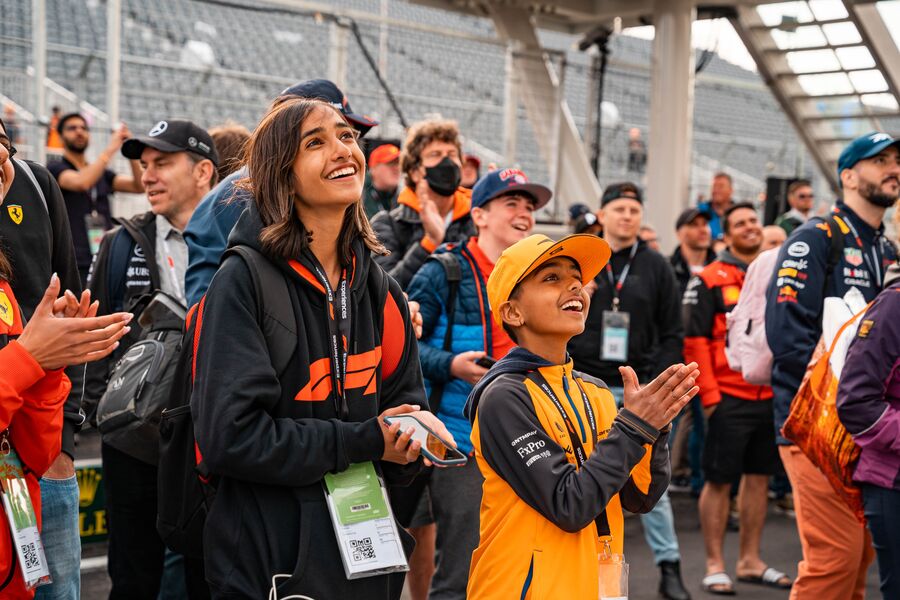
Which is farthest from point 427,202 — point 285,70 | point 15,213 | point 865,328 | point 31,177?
point 285,70

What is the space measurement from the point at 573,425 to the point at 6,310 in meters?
1.60

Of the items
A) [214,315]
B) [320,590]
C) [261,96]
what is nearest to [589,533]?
[320,590]

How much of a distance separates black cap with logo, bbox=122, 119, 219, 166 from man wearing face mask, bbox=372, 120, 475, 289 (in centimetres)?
138

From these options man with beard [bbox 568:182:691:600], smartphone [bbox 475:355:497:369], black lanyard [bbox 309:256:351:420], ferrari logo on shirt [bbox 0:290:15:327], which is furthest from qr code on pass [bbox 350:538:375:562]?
man with beard [bbox 568:182:691:600]

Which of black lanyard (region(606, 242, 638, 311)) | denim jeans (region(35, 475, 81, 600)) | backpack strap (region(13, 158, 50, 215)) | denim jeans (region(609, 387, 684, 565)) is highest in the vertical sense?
backpack strap (region(13, 158, 50, 215))

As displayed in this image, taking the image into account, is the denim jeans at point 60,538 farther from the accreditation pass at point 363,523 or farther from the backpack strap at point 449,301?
the backpack strap at point 449,301

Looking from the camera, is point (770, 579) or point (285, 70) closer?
point (770, 579)

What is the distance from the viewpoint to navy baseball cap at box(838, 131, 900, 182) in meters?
5.05

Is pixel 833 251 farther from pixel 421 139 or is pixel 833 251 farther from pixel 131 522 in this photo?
pixel 131 522

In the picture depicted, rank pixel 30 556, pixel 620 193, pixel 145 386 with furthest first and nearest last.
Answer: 1. pixel 620 193
2. pixel 145 386
3. pixel 30 556

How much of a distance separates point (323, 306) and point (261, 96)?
11737mm

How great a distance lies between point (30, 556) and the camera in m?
2.68

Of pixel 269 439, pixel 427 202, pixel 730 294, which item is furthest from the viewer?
pixel 730 294

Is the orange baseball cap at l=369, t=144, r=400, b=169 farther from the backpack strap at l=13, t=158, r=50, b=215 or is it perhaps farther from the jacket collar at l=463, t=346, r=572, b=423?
the jacket collar at l=463, t=346, r=572, b=423
